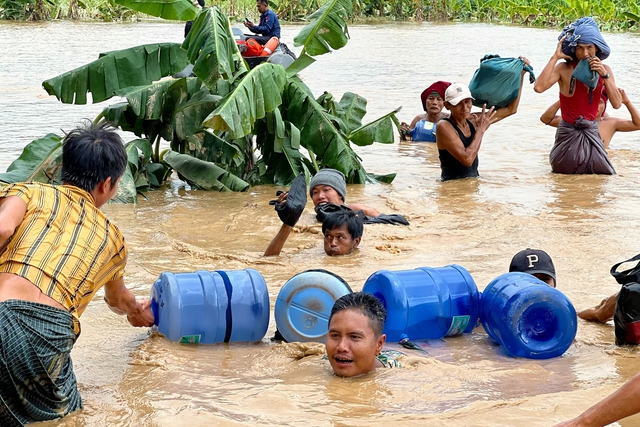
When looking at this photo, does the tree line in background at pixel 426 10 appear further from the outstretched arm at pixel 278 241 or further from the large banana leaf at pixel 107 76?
the outstretched arm at pixel 278 241

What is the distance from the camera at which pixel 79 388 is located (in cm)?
398

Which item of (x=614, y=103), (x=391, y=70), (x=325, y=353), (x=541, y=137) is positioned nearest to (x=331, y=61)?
(x=391, y=70)

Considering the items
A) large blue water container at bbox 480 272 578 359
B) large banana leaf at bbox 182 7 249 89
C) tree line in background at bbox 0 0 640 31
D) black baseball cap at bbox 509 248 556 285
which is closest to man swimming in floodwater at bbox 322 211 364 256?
black baseball cap at bbox 509 248 556 285

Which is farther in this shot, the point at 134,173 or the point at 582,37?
the point at 582,37

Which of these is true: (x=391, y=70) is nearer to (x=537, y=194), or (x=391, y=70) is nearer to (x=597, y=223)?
(x=537, y=194)

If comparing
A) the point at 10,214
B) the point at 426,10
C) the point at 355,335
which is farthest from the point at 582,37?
the point at 426,10

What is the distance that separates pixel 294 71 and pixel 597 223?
11.0 ft

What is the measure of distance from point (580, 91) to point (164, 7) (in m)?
4.55

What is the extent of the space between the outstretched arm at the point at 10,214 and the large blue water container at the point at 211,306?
117cm

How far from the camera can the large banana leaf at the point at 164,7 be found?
8.21 metres

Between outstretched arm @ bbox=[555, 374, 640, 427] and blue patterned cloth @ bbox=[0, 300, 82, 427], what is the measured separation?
2.00m

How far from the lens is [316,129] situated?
8750 millimetres

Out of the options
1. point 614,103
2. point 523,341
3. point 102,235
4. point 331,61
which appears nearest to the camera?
point 102,235

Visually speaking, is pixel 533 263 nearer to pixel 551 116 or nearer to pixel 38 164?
pixel 38 164
